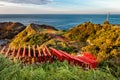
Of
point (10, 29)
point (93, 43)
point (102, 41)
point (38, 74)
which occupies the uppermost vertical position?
point (38, 74)

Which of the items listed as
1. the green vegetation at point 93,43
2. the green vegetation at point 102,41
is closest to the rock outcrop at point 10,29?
the green vegetation at point 93,43

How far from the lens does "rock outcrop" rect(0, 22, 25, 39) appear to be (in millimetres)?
53875

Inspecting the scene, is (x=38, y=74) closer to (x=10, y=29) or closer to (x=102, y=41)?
(x=102, y=41)

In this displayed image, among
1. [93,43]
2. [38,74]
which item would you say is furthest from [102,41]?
[38,74]

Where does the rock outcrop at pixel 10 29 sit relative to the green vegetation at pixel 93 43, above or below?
below

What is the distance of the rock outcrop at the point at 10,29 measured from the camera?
5388cm

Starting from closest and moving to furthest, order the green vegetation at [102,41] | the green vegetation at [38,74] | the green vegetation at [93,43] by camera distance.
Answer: the green vegetation at [38,74] → the green vegetation at [93,43] → the green vegetation at [102,41]

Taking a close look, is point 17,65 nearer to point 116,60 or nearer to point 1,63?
point 1,63

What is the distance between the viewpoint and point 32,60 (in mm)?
11375

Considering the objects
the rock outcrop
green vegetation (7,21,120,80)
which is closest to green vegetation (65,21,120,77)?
green vegetation (7,21,120,80)

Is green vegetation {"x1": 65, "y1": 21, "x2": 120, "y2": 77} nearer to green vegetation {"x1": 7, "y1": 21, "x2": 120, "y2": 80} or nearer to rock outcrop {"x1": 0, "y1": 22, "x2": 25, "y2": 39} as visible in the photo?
green vegetation {"x1": 7, "y1": 21, "x2": 120, "y2": 80}

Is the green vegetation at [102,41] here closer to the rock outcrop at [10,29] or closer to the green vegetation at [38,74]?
the green vegetation at [38,74]

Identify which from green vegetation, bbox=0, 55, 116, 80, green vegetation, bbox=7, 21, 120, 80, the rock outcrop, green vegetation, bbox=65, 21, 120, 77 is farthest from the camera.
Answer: the rock outcrop

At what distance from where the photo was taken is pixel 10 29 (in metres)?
56.5
